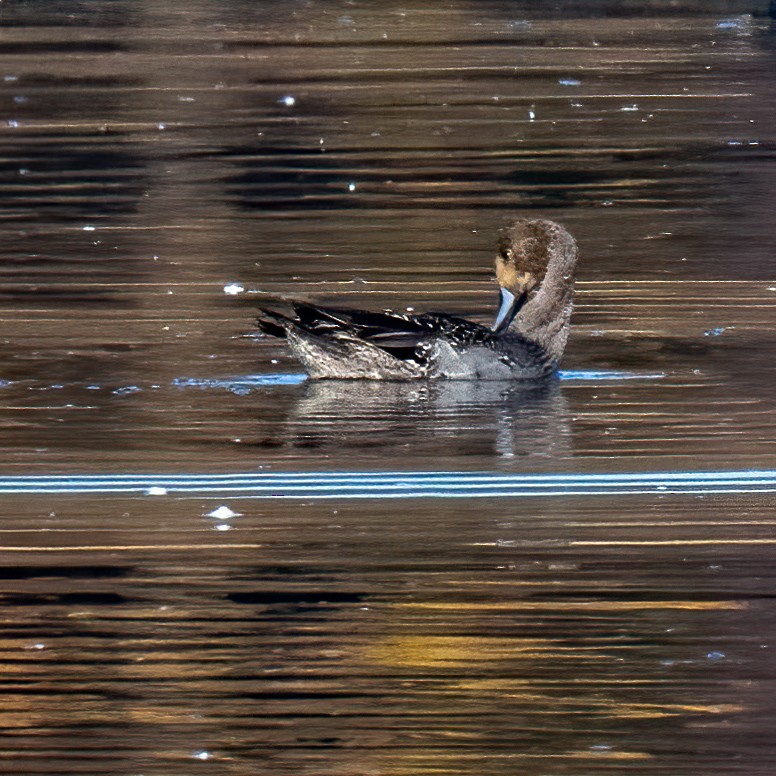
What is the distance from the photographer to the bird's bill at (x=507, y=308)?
348 inches

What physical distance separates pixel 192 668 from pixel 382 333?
3.03 meters

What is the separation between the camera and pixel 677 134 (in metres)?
14.4

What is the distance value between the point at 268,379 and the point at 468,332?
2.67 ft

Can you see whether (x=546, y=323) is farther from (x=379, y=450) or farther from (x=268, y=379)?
(x=379, y=450)

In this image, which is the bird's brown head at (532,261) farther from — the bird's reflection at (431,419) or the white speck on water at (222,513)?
the white speck on water at (222,513)

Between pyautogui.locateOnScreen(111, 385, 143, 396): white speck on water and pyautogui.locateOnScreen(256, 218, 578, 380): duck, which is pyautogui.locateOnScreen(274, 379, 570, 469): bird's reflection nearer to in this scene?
pyautogui.locateOnScreen(256, 218, 578, 380): duck

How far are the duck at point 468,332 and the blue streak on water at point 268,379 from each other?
0.25 feet

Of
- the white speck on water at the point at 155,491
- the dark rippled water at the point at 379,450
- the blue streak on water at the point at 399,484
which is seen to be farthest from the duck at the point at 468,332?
the white speck on water at the point at 155,491

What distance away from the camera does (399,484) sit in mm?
7215

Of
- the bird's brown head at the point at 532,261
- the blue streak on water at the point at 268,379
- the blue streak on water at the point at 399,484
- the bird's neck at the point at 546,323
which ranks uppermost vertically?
the bird's brown head at the point at 532,261

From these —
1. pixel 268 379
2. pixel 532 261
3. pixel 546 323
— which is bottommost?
pixel 268 379

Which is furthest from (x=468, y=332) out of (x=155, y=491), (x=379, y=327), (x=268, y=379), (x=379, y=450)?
(x=155, y=491)

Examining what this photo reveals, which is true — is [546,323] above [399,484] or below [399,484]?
above

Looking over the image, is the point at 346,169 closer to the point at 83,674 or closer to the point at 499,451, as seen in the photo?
the point at 499,451
